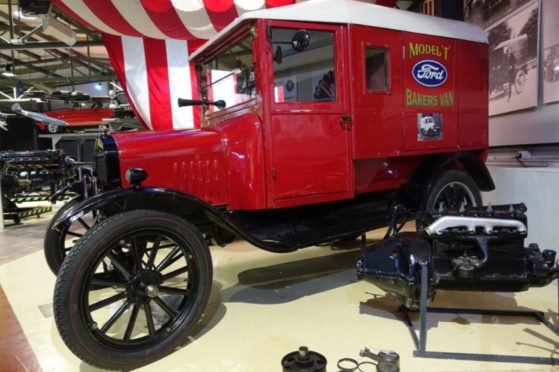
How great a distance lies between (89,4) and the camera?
3723 millimetres

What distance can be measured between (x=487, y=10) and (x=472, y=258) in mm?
3728

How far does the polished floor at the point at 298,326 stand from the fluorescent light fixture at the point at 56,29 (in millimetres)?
3231

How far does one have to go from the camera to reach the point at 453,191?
326cm

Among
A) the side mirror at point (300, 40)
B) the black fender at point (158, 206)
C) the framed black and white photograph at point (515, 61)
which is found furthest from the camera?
the framed black and white photograph at point (515, 61)

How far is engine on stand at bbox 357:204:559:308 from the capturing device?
203 centimetres

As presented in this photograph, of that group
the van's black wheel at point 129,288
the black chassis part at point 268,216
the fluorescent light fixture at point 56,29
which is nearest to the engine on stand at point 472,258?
the black chassis part at point 268,216

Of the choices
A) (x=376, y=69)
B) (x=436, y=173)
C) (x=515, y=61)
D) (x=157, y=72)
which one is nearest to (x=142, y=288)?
(x=376, y=69)

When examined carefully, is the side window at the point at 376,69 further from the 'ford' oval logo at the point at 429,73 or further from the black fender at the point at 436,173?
the black fender at the point at 436,173

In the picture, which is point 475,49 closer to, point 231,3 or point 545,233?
point 545,233

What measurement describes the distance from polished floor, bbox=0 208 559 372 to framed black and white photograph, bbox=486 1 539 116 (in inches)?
78.5

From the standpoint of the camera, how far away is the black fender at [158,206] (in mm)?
1990

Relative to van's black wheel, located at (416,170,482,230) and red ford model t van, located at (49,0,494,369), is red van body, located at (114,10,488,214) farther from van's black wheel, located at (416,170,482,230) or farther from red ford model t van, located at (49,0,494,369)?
van's black wheel, located at (416,170,482,230)

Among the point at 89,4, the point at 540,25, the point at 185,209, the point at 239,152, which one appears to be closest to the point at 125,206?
the point at 185,209

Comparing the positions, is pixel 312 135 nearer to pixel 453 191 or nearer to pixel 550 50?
pixel 453 191
